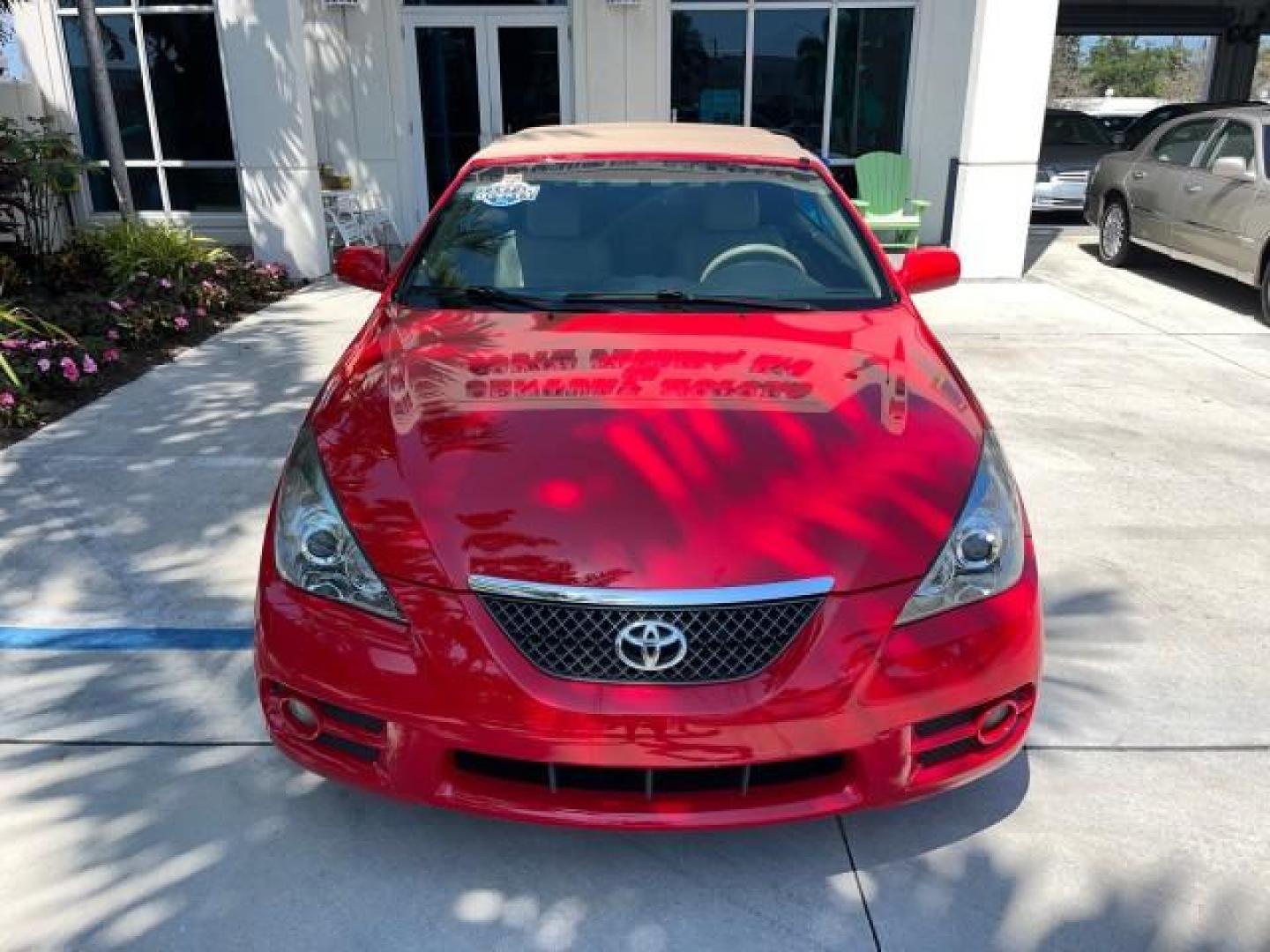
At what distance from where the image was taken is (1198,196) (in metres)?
8.87

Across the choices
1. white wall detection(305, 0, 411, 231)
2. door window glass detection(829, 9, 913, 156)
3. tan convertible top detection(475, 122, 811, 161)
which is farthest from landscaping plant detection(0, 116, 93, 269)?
door window glass detection(829, 9, 913, 156)

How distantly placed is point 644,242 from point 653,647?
1.92 meters

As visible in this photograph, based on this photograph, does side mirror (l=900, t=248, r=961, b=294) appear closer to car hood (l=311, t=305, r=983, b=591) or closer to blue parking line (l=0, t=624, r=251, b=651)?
car hood (l=311, t=305, r=983, b=591)

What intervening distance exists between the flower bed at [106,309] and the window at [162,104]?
2171 millimetres

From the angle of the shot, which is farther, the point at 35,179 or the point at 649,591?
the point at 35,179

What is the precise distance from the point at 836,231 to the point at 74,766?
9.90 feet

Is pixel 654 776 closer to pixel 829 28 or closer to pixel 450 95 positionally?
pixel 450 95

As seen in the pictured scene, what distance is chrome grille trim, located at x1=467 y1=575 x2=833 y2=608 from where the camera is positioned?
6.93ft

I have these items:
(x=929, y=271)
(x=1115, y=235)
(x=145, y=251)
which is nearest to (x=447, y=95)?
(x=145, y=251)

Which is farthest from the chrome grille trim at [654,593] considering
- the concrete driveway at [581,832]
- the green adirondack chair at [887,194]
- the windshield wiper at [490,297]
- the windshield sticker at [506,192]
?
the green adirondack chair at [887,194]

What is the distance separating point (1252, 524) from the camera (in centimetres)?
445

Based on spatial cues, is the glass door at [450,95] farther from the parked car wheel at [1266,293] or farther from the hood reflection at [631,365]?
the hood reflection at [631,365]

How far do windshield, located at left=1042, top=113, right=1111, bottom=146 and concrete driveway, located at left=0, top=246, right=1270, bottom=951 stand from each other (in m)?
12.1

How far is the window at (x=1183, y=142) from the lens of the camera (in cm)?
919
